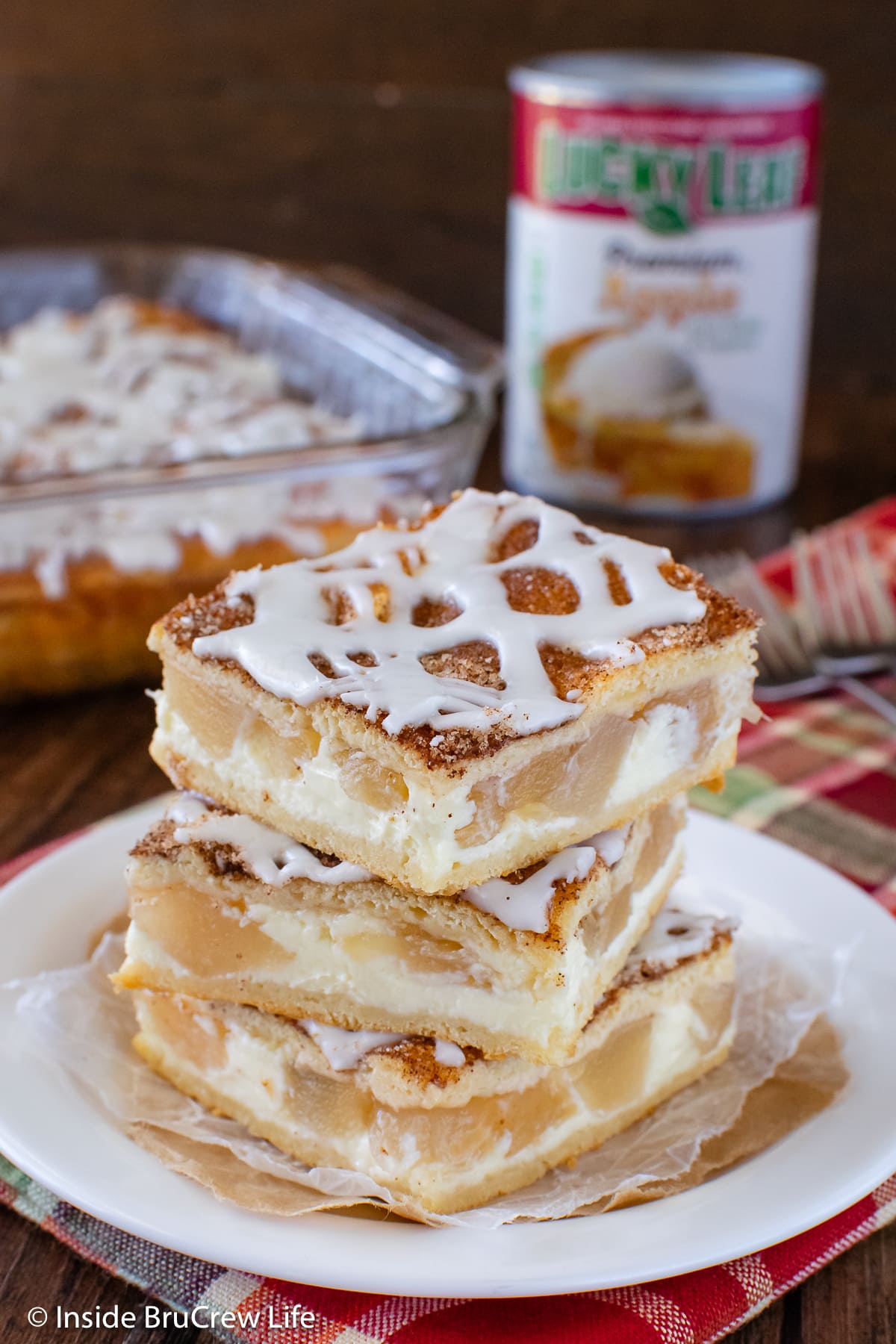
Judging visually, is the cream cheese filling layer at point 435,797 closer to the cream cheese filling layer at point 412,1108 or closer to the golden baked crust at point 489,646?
the golden baked crust at point 489,646

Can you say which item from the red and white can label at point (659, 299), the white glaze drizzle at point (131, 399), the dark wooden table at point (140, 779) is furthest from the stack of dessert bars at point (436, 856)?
the red and white can label at point (659, 299)

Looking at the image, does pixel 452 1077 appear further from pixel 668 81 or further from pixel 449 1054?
pixel 668 81

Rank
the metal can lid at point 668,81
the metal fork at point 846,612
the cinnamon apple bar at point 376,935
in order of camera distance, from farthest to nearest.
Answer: the metal can lid at point 668,81 < the metal fork at point 846,612 < the cinnamon apple bar at point 376,935

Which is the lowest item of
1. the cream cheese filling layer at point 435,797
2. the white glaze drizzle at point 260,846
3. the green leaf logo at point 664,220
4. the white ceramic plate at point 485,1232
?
the white ceramic plate at point 485,1232

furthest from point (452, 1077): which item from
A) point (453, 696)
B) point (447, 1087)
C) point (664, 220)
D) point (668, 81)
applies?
point (668, 81)

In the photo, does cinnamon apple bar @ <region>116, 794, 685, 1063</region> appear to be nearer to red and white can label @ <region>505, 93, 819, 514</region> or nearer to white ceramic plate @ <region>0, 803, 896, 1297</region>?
white ceramic plate @ <region>0, 803, 896, 1297</region>

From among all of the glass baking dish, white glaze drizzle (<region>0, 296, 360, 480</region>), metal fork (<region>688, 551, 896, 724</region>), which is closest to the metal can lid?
the glass baking dish

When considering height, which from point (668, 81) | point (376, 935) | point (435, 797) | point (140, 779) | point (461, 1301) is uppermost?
point (668, 81)
